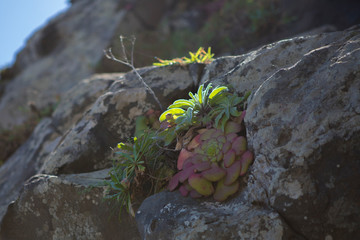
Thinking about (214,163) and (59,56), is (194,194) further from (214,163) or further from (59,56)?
(59,56)

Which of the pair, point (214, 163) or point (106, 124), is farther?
point (106, 124)

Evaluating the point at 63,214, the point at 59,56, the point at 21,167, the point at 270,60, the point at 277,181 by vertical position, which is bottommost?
the point at 277,181

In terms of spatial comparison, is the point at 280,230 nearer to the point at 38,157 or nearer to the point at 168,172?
the point at 168,172

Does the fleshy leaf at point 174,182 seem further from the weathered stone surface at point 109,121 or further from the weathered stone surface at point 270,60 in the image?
the weathered stone surface at point 109,121

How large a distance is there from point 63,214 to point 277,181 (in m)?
2.15

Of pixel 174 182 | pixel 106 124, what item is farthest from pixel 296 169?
pixel 106 124

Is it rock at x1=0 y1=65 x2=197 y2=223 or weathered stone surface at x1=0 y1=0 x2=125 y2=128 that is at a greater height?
weathered stone surface at x1=0 y1=0 x2=125 y2=128

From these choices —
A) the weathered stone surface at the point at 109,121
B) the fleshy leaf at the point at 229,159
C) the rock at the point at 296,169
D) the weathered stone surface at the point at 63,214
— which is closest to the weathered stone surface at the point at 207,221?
the rock at the point at 296,169

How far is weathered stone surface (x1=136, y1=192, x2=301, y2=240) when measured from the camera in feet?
6.49

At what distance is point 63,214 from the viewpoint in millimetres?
3188

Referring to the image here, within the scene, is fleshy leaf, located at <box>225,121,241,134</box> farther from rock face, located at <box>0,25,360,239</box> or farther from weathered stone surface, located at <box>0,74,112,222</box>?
weathered stone surface, located at <box>0,74,112,222</box>

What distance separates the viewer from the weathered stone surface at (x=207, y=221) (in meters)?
1.98

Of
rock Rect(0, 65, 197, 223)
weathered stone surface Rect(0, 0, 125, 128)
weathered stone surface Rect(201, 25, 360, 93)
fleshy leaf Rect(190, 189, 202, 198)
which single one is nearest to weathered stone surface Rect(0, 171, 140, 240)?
rock Rect(0, 65, 197, 223)

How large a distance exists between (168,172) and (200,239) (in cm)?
88
